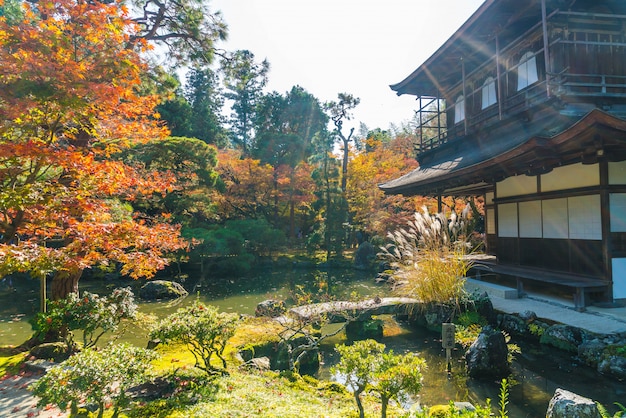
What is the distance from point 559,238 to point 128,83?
7.12 metres

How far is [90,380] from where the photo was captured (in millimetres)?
2252

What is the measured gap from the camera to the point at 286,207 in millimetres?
20250

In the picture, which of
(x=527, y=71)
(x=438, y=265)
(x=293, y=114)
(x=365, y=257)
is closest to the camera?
(x=438, y=265)

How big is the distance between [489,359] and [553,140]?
2984 millimetres

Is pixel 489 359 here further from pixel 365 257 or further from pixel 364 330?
pixel 365 257

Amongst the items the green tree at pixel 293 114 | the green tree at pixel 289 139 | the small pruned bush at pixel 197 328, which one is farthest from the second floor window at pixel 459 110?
the green tree at pixel 293 114

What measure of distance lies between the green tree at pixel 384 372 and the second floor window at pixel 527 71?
7.17 meters

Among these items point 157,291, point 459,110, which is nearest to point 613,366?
point 459,110

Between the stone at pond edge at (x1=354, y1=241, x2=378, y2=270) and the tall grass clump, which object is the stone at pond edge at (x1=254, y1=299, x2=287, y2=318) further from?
the stone at pond edge at (x1=354, y1=241, x2=378, y2=270)

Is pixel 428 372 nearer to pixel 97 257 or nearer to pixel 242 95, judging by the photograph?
pixel 97 257

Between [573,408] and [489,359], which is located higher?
[573,408]

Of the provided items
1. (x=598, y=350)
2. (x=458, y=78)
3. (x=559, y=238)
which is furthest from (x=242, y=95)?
(x=598, y=350)

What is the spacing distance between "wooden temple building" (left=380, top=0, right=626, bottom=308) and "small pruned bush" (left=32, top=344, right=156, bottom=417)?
538 centimetres

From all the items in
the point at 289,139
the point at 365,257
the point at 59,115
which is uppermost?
the point at 289,139
